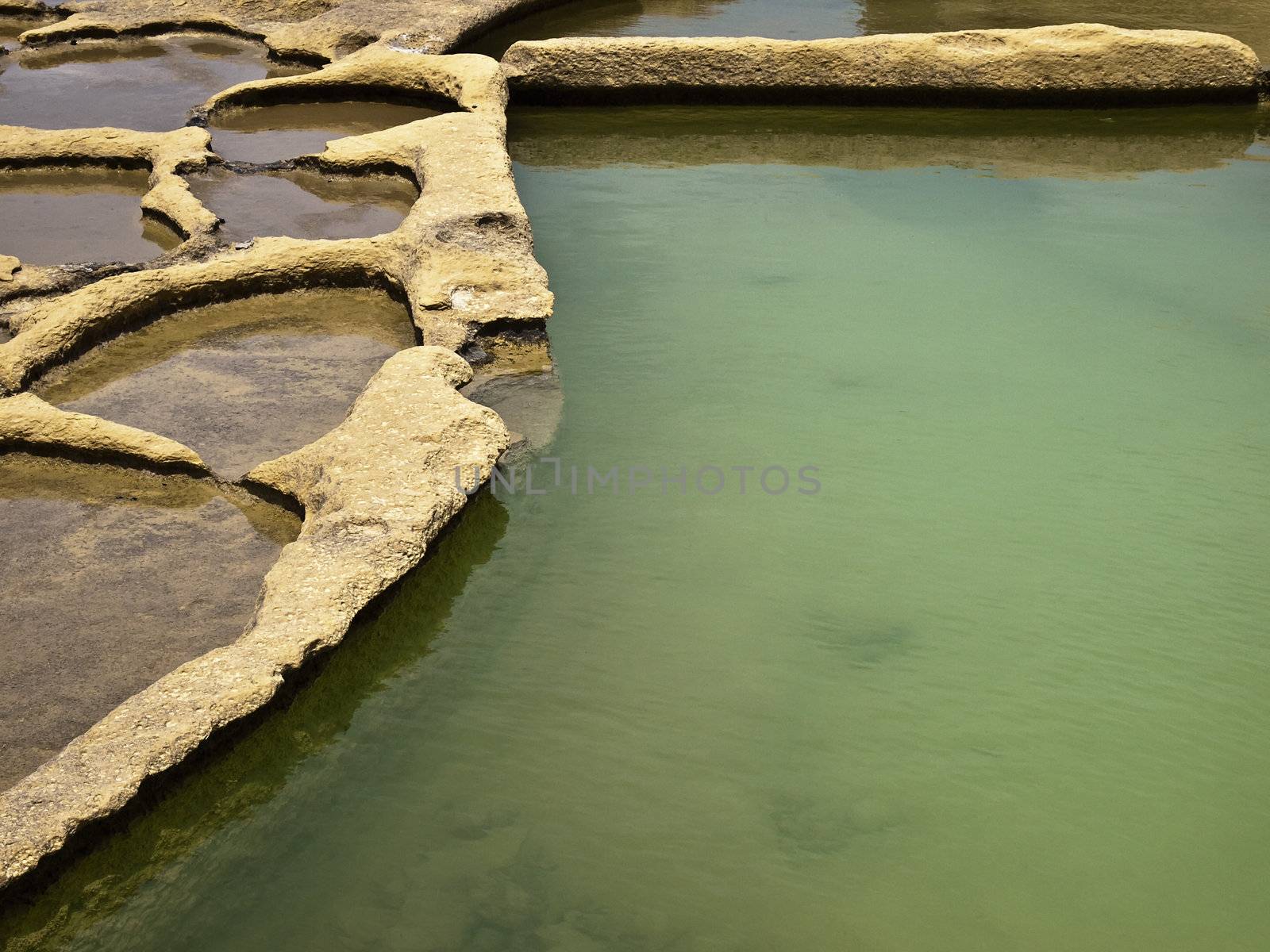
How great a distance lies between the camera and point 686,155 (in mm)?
5109

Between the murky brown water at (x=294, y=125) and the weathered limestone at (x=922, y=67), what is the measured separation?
57cm

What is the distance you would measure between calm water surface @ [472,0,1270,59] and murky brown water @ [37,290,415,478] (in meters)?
2.92

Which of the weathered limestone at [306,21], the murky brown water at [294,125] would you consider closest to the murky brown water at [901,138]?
the murky brown water at [294,125]

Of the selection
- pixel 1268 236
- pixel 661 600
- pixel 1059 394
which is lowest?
pixel 661 600

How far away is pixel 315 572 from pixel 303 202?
2460 millimetres

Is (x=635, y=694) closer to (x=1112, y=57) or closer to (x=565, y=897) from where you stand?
(x=565, y=897)

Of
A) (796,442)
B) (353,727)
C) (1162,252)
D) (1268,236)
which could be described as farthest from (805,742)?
(1268,236)

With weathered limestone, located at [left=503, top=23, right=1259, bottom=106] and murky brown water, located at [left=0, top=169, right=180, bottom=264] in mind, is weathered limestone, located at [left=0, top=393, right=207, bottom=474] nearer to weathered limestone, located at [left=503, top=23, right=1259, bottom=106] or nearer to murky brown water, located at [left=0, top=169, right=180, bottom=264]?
murky brown water, located at [left=0, top=169, right=180, bottom=264]

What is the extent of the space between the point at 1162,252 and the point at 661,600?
255cm

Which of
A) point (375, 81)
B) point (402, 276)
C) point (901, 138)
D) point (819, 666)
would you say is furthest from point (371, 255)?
point (901, 138)

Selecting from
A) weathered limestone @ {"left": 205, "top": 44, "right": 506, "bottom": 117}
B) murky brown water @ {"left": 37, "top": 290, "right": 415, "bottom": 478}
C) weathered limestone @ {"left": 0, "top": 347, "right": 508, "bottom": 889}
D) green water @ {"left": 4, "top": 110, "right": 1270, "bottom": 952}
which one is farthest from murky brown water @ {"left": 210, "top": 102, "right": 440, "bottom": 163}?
weathered limestone @ {"left": 0, "top": 347, "right": 508, "bottom": 889}

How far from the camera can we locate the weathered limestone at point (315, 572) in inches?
78.5

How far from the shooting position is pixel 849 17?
661cm

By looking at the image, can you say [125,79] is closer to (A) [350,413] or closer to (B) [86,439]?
(B) [86,439]
